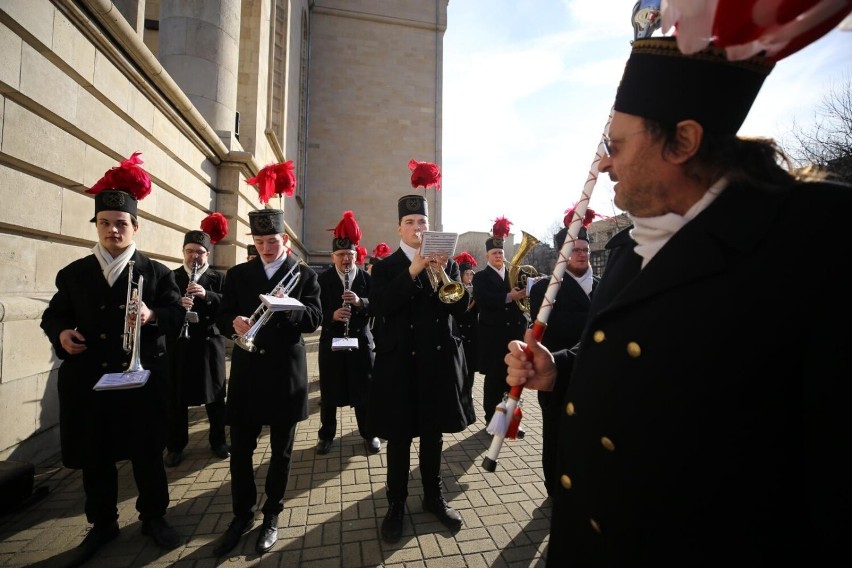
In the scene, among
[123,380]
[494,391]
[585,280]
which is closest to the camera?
[123,380]

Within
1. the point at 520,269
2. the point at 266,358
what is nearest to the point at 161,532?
the point at 266,358

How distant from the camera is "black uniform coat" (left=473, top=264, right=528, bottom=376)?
5965 millimetres

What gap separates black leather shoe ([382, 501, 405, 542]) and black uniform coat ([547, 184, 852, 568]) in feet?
7.56

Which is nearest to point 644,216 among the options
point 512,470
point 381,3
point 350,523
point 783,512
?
point 783,512

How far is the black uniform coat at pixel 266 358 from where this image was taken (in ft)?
10.8

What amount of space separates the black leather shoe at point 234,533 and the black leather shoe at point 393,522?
3.58 ft

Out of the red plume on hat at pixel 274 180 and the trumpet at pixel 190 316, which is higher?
the red plume on hat at pixel 274 180

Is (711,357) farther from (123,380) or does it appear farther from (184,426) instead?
(184,426)

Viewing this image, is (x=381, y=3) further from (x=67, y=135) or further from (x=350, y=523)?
(x=350, y=523)

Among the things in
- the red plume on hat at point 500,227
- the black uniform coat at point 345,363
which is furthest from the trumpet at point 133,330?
the red plume on hat at point 500,227

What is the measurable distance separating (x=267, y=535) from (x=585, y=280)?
12.6ft

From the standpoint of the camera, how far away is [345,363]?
5.52 metres

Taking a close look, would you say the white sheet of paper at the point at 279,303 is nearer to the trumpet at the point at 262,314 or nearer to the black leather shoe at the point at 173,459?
the trumpet at the point at 262,314

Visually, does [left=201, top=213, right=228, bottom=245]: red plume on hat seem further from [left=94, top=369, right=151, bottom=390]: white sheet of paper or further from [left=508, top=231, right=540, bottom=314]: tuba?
[left=508, top=231, right=540, bottom=314]: tuba
